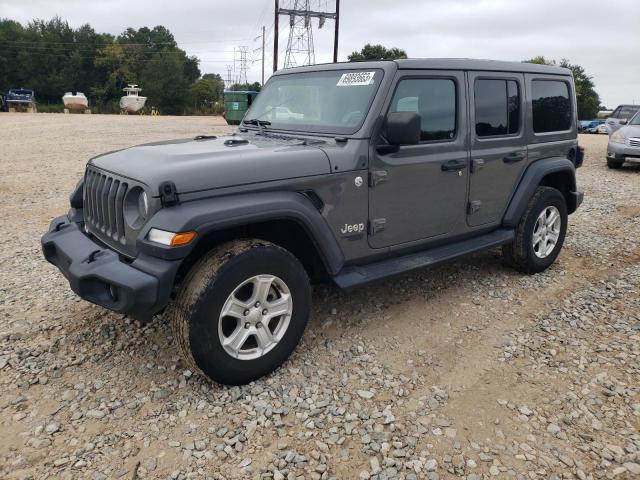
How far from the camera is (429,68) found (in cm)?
386

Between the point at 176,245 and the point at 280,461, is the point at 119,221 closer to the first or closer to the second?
the point at 176,245

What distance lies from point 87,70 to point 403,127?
7073 centimetres

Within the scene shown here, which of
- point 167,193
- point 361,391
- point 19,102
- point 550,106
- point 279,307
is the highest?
point 19,102

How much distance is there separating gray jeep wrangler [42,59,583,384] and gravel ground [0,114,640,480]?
0.38 meters

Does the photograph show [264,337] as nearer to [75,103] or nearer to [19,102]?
[19,102]

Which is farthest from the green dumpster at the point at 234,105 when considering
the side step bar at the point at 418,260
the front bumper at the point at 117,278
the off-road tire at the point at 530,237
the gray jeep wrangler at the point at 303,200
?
the front bumper at the point at 117,278

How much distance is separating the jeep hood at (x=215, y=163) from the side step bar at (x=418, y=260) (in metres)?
0.79

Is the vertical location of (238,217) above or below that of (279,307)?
above

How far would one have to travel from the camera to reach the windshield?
3.60m

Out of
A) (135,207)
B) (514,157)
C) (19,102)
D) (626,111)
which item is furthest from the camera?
(19,102)

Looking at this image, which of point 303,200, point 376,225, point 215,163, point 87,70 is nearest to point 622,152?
point 376,225

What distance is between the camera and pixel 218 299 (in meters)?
2.83

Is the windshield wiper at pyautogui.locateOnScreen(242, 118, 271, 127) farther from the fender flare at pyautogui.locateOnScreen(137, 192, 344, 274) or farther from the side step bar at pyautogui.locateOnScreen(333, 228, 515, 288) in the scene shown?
the side step bar at pyautogui.locateOnScreen(333, 228, 515, 288)

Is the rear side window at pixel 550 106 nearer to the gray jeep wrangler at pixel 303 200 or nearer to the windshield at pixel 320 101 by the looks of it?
the gray jeep wrangler at pixel 303 200
